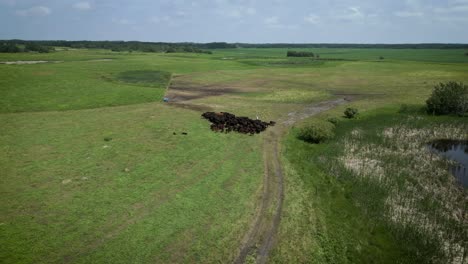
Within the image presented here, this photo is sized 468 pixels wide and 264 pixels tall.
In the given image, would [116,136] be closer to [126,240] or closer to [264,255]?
→ [126,240]

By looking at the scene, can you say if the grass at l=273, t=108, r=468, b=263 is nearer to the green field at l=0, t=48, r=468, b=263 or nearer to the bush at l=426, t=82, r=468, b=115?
the green field at l=0, t=48, r=468, b=263

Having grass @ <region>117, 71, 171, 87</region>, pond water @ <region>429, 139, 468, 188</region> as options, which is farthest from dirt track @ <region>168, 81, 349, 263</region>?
grass @ <region>117, 71, 171, 87</region>

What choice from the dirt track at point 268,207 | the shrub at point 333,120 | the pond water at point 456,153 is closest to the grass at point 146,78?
the dirt track at point 268,207

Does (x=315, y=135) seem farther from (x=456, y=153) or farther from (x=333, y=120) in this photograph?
(x=456, y=153)

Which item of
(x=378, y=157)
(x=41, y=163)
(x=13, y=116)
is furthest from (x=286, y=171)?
(x=13, y=116)

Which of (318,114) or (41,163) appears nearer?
(41,163)
